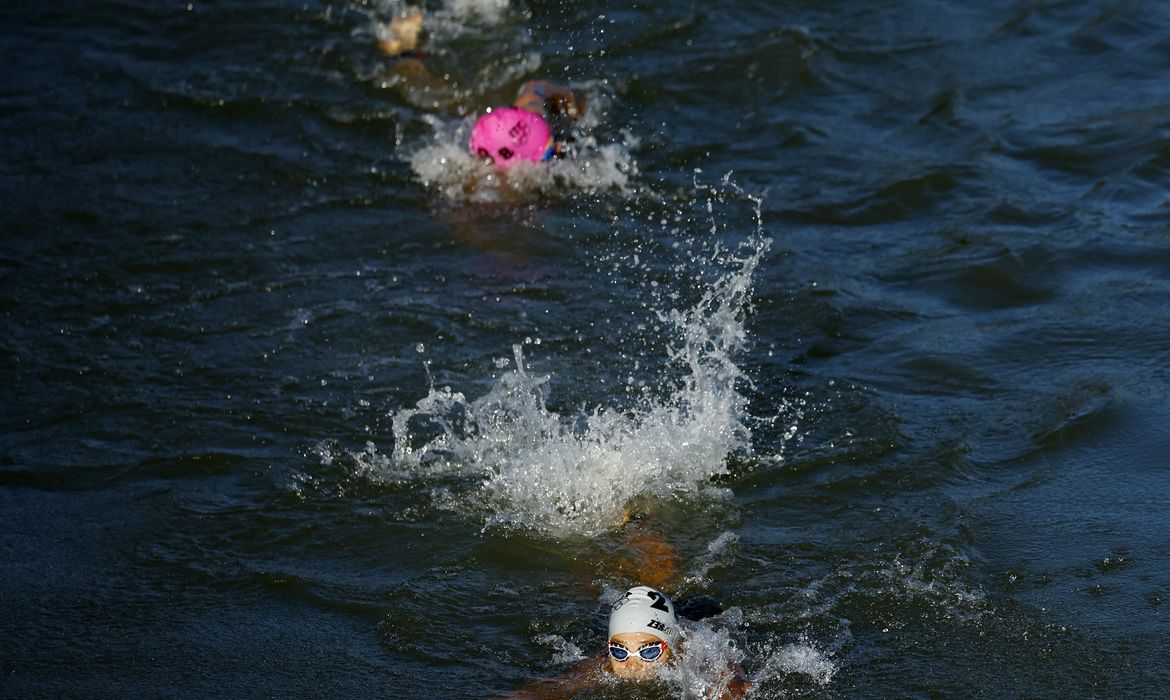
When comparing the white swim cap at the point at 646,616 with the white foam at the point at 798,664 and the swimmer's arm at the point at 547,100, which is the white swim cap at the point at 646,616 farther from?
the swimmer's arm at the point at 547,100

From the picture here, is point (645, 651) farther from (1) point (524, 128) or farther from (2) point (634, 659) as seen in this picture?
Answer: (1) point (524, 128)

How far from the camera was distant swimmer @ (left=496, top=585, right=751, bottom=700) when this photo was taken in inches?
227

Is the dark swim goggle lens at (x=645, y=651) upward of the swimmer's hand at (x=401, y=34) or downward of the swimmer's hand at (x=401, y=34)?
downward

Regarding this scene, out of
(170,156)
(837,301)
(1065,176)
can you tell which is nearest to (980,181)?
(1065,176)

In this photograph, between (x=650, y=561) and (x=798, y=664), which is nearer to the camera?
(x=798, y=664)

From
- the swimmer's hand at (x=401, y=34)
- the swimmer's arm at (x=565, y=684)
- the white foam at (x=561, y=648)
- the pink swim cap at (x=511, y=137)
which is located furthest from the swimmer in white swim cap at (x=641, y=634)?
the swimmer's hand at (x=401, y=34)

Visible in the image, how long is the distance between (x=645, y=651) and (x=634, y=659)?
0.07 meters

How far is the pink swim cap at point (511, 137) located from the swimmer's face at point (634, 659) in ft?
18.9

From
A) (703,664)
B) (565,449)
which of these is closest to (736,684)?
(703,664)

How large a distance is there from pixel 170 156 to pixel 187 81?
1.75 meters

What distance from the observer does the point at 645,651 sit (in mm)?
5770

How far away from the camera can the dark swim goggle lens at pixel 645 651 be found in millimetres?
5766

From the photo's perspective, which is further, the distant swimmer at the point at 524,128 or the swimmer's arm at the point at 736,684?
the distant swimmer at the point at 524,128

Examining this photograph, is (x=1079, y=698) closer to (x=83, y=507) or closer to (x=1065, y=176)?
(x=83, y=507)
